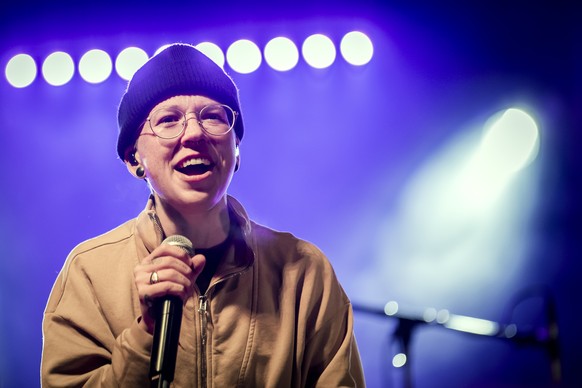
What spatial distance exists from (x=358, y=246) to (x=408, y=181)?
54 cm

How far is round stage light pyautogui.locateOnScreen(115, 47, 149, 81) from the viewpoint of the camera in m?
3.83

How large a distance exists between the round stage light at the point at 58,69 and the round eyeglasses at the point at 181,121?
228 centimetres

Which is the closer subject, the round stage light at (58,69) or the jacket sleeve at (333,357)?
the jacket sleeve at (333,357)

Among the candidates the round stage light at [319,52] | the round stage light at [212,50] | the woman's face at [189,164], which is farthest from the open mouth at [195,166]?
the round stage light at [319,52]

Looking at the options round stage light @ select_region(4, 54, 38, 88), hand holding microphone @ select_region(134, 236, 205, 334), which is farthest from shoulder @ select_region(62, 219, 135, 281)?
round stage light @ select_region(4, 54, 38, 88)

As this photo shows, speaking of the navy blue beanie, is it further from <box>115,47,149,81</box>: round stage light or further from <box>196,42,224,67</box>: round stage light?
<box>115,47,149,81</box>: round stage light

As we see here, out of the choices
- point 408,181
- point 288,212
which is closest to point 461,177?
point 408,181

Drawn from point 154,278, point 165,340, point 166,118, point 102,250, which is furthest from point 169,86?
point 165,340

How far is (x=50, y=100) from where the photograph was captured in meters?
3.89

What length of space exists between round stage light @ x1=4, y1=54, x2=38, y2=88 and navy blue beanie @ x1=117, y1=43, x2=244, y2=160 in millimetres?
2179

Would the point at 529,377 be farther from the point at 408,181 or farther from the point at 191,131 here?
the point at 191,131

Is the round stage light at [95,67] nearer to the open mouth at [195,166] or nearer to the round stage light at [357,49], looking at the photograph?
the round stage light at [357,49]

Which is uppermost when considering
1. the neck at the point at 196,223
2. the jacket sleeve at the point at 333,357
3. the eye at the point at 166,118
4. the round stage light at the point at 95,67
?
the round stage light at the point at 95,67

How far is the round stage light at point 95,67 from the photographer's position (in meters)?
3.86
